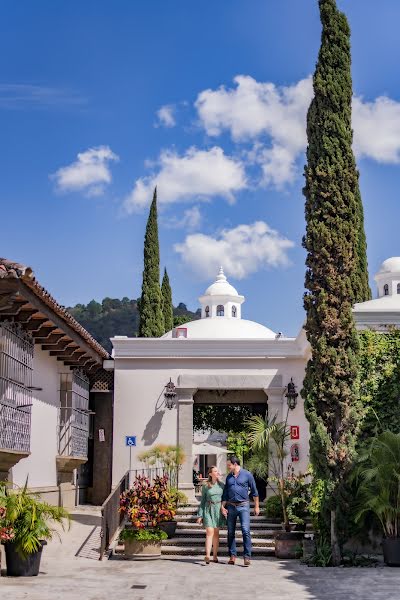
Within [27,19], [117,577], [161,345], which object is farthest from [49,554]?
[27,19]

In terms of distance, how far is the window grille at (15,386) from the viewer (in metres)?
12.5

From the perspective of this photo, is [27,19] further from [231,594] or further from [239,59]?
[231,594]

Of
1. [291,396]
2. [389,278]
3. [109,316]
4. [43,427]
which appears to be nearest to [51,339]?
[43,427]

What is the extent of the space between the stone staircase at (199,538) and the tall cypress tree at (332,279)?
6.61 feet

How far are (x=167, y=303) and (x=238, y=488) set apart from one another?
2477cm

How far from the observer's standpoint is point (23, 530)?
10.4 meters

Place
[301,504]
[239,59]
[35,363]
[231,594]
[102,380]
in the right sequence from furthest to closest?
[102,380], [35,363], [301,504], [239,59], [231,594]

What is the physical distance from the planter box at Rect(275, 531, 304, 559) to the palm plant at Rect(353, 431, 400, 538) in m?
1.29

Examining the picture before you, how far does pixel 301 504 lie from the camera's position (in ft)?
45.3

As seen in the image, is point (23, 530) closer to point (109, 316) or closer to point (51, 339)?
point (51, 339)

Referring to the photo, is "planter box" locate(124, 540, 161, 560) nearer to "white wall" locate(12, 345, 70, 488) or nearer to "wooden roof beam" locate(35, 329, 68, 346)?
"white wall" locate(12, 345, 70, 488)

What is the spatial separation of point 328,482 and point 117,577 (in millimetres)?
3540

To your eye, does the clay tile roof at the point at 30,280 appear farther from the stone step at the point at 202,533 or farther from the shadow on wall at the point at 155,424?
the shadow on wall at the point at 155,424

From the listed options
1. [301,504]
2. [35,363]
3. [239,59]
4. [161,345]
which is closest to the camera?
[239,59]
